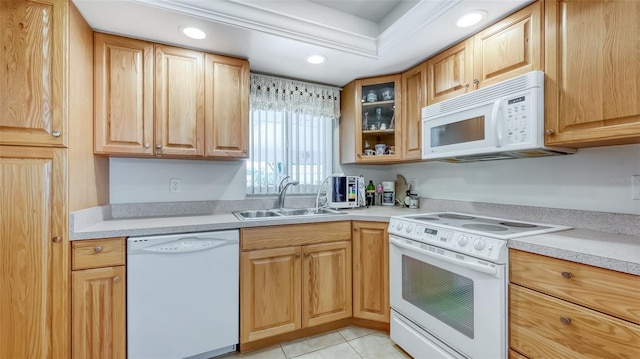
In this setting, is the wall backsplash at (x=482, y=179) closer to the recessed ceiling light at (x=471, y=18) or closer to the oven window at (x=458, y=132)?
the oven window at (x=458, y=132)

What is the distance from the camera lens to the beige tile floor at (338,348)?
1.83 m

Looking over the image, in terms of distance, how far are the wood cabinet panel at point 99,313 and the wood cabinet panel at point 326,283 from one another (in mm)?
1100

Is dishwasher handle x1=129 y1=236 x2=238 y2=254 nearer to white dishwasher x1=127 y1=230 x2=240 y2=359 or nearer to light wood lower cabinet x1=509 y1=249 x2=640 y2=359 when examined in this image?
white dishwasher x1=127 y1=230 x2=240 y2=359

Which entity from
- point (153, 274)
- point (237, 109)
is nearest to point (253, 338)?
point (153, 274)

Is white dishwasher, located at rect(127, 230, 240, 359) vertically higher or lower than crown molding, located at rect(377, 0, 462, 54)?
lower

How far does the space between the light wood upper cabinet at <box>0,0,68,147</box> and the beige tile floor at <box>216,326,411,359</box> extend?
1694 millimetres

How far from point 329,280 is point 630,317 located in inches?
60.4

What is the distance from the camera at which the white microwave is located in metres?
1.42

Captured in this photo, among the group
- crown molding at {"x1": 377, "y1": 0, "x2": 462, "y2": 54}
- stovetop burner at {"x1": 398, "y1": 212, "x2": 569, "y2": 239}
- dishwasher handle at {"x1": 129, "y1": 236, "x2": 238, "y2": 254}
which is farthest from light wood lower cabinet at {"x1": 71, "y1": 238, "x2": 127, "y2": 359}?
crown molding at {"x1": 377, "y1": 0, "x2": 462, "y2": 54}

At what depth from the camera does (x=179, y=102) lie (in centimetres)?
194

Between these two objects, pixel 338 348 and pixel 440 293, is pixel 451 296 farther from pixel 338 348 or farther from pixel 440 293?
pixel 338 348

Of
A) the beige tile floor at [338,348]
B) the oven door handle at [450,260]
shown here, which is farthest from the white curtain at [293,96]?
the beige tile floor at [338,348]

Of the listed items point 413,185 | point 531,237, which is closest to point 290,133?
point 413,185

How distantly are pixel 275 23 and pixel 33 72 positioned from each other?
4.25ft
